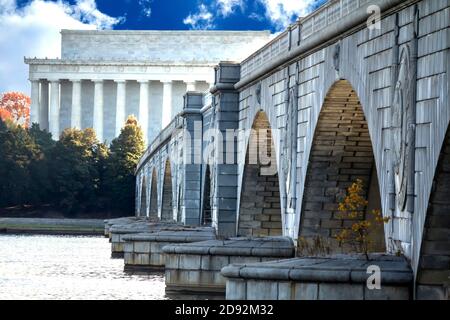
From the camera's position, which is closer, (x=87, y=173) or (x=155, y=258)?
(x=155, y=258)

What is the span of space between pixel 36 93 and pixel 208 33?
24653mm

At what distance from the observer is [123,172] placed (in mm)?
128125

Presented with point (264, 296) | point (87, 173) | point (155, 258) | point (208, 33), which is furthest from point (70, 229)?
point (264, 296)

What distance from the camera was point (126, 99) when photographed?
568ft

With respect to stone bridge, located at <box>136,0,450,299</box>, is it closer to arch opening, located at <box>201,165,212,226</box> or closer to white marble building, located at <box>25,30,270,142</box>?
arch opening, located at <box>201,165,212,226</box>

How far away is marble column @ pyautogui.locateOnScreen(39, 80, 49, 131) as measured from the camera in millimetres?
173250

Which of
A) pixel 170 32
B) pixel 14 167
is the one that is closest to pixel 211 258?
pixel 14 167

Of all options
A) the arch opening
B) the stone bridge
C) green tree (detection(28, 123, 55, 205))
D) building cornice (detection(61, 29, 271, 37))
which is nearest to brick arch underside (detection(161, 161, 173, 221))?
the stone bridge

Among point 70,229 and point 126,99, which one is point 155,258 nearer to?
point 70,229

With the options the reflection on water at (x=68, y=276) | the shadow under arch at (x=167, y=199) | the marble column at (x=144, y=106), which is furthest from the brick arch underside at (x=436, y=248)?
the marble column at (x=144, y=106)

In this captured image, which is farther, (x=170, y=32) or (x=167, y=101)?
(x=167, y=101)

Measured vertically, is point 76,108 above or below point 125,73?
below

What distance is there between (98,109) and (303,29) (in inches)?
5558

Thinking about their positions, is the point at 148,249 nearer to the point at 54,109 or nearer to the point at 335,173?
the point at 335,173
